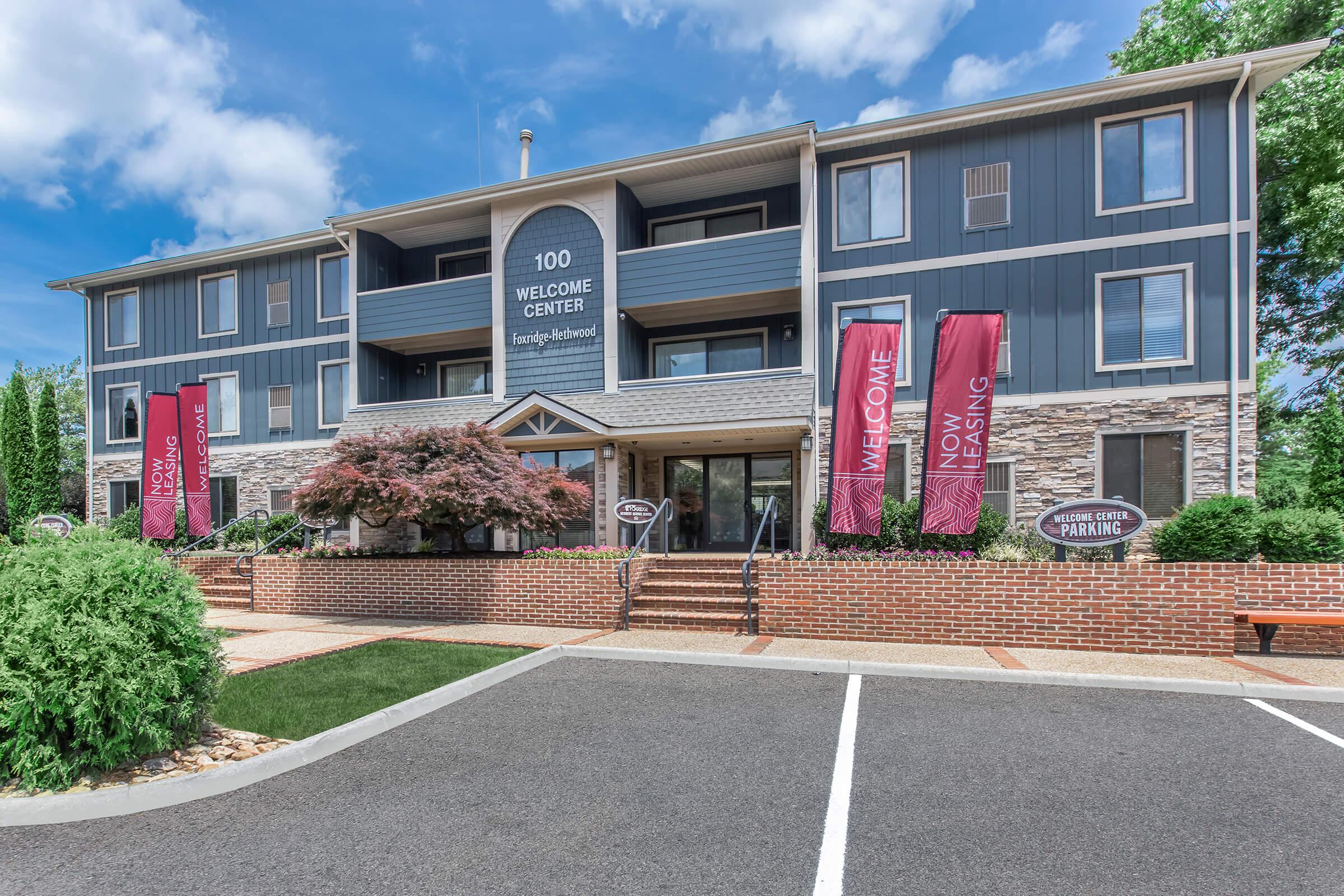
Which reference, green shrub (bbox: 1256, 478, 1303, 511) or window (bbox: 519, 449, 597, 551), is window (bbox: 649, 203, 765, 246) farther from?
green shrub (bbox: 1256, 478, 1303, 511)

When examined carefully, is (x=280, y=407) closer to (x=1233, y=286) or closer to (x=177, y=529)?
(x=177, y=529)

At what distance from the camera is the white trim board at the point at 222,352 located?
1817 cm

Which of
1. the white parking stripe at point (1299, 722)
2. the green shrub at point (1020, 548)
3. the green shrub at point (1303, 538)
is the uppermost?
the green shrub at point (1303, 538)

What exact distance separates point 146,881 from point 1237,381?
15.1 metres

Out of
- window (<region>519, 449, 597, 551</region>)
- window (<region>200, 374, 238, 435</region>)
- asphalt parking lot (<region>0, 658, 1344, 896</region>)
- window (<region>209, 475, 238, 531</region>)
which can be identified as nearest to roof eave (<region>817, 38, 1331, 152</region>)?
window (<region>519, 449, 597, 551</region>)

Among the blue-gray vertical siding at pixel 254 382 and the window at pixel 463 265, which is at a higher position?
the window at pixel 463 265

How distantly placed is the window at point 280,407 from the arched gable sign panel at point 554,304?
7.42 meters

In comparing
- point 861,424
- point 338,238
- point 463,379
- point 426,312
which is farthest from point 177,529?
point 861,424

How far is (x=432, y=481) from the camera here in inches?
394

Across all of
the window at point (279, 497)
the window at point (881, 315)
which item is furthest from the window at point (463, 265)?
the window at point (881, 315)

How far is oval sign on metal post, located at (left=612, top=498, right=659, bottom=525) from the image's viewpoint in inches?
444

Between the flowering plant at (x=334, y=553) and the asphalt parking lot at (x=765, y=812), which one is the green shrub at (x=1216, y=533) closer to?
the asphalt parking lot at (x=765, y=812)

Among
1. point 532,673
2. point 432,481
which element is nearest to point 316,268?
point 432,481

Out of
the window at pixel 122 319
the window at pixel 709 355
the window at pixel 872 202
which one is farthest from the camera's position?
the window at pixel 122 319
